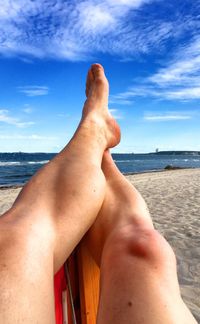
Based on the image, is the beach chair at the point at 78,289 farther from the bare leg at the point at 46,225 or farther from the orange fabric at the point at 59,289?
the bare leg at the point at 46,225

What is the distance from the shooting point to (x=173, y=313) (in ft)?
2.31

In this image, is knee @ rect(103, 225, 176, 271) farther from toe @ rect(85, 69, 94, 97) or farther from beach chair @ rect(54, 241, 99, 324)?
toe @ rect(85, 69, 94, 97)

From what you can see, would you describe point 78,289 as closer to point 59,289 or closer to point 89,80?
point 59,289

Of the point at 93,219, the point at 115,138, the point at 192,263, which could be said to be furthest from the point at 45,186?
the point at 192,263

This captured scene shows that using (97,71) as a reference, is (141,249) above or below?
below

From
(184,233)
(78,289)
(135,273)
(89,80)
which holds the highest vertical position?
(89,80)

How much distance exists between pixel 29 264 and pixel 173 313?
0.34 meters

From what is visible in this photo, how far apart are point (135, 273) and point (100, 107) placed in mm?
1242

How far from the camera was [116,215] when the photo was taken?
112 cm

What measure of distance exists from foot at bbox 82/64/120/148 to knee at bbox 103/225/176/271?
2.47 feet

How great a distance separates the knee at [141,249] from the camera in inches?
32.8

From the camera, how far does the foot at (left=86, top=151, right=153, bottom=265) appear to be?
105cm

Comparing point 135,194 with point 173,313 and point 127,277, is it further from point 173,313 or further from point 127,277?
point 173,313

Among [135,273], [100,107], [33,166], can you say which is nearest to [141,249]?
[135,273]
